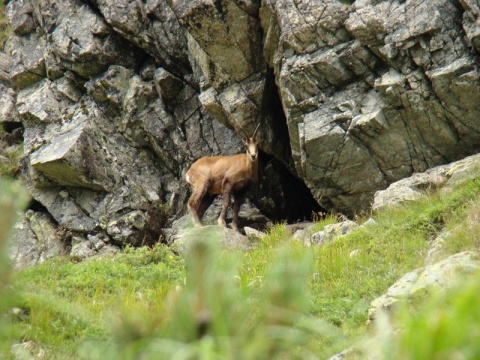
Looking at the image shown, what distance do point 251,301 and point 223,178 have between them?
47.0 ft

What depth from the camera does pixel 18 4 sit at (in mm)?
18250

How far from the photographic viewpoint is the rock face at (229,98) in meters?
11.6

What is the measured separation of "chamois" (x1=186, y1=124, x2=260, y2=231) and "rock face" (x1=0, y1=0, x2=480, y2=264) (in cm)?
77

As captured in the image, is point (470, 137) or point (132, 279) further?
point (470, 137)

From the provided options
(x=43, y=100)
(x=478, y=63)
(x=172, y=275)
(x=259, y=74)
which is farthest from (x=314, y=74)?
(x=43, y=100)

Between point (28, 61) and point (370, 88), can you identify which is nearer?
point (370, 88)

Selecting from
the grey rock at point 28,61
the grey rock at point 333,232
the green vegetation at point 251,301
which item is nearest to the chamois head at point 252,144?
the green vegetation at point 251,301

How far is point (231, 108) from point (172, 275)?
649 cm

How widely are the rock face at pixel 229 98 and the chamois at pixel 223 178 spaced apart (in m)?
0.77

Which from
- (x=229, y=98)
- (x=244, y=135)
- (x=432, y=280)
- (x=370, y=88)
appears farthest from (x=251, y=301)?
(x=244, y=135)

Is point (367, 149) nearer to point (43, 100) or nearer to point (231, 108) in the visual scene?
point (231, 108)

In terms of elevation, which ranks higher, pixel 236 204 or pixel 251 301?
pixel 251 301

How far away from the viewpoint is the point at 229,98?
14.4m

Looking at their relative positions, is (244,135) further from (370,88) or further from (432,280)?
(432,280)
